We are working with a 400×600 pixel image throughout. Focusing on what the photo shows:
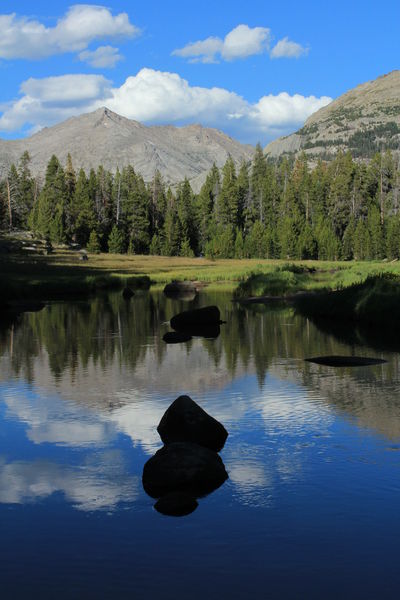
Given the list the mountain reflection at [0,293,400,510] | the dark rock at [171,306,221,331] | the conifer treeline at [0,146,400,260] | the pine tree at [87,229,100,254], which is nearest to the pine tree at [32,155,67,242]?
the conifer treeline at [0,146,400,260]

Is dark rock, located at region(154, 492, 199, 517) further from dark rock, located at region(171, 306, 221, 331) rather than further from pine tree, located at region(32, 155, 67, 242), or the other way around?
pine tree, located at region(32, 155, 67, 242)

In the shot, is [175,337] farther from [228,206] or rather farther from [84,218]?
[228,206]

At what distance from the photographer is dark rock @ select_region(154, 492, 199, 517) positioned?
12.5 m

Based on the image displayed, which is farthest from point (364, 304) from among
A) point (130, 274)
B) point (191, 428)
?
point (130, 274)

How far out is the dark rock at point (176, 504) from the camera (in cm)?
1252

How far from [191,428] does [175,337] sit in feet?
64.9

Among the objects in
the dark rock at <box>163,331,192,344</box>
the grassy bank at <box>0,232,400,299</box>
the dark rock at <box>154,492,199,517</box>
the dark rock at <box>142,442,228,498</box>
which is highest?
the grassy bank at <box>0,232,400,299</box>

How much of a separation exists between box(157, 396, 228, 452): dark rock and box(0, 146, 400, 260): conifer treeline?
11195cm

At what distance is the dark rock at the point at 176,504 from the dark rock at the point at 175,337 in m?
21.9

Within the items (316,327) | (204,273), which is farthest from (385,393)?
(204,273)

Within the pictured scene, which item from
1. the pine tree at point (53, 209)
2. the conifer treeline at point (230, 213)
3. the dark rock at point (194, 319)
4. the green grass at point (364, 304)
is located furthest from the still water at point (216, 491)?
the conifer treeline at point (230, 213)

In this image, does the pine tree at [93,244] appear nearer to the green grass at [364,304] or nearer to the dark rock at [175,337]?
the green grass at [364,304]

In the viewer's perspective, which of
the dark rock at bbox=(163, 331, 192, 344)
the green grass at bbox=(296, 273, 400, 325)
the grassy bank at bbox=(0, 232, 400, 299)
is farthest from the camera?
the grassy bank at bbox=(0, 232, 400, 299)

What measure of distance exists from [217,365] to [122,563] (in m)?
17.9
